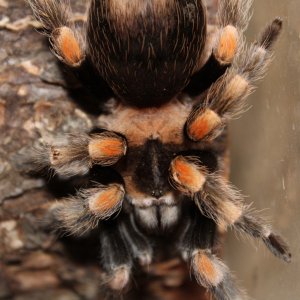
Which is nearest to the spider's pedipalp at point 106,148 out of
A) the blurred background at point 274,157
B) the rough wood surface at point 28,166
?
the rough wood surface at point 28,166

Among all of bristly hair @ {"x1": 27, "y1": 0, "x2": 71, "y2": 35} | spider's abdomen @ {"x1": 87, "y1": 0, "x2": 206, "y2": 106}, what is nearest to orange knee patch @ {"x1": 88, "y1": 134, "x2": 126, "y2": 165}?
spider's abdomen @ {"x1": 87, "y1": 0, "x2": 206, "y2": 106}

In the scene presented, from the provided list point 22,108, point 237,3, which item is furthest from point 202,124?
point 22,108

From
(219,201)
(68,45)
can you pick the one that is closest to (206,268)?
(219,201)

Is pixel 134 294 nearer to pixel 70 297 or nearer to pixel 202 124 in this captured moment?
pixel 70 297

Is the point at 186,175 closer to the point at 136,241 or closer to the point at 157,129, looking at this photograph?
the point at 157,129

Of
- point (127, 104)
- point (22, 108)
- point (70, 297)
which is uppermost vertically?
point (127, 104)

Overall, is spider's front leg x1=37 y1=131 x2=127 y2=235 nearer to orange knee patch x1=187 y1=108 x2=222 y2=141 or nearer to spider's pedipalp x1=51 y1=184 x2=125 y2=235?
spider's pedipalp x1=51 y1=184 x2=125 y2=235

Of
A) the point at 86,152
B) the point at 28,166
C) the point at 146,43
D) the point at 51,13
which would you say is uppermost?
the point at 146,43
